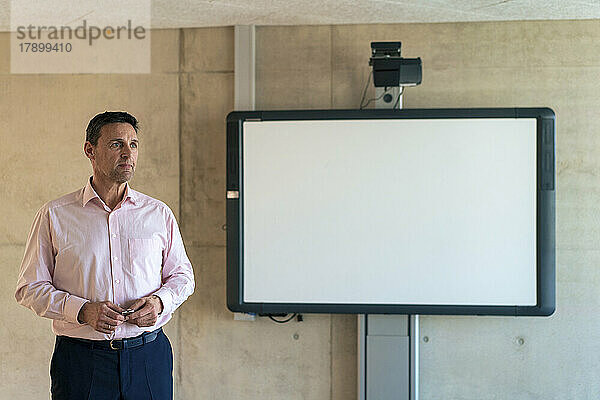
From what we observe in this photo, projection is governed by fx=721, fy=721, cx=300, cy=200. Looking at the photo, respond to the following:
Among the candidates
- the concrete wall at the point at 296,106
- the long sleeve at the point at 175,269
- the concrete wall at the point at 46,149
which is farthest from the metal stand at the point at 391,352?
the long sleeve at the point at 175,269

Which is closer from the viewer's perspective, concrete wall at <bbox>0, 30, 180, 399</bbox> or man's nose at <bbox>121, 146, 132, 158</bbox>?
man's nose at <bbox>121, 146, 132, 158</bbox>

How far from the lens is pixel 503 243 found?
13.7 ft

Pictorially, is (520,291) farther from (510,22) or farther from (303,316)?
(510,22)

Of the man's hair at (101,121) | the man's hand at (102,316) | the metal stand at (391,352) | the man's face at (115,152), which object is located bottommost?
the metal stand at (391,352)

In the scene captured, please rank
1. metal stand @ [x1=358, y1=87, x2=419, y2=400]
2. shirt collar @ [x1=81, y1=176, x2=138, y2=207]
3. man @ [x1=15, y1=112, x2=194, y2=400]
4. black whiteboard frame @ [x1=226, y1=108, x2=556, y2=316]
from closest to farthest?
man @ [x1=15, y1=112, x2=194, y2=400], shirt collar @ [x1=81, y1=176, x2=138, y2=207], black whiteboard frame @ [x1=226, y1=108, x2=556, y2=316], metal stand @ [x1=358, y1=87, x2=419, y2=400]

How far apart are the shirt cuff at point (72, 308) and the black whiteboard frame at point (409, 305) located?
1.51 m

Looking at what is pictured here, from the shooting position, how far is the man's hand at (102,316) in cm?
274

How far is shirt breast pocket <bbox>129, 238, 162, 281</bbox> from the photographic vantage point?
9.77ft

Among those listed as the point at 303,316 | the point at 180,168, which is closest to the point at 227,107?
the point at 180,168

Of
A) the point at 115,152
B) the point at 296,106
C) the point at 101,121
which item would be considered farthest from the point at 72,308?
the point at 296,106

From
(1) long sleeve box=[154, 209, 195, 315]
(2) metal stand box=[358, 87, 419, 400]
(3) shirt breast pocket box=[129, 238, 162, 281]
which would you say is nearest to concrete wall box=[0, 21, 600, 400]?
(2) metal stand box=[358, 87, 419, 400]

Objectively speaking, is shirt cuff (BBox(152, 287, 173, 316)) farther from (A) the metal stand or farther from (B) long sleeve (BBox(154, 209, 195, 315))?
(A) the metal stand

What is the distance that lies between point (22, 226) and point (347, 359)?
225cm

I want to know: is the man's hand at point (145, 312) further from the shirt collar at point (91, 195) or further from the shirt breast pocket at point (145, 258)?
the shirt collar at point (91, 195)
